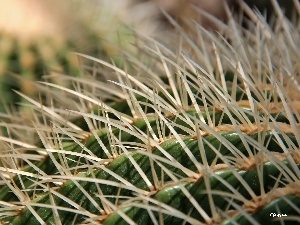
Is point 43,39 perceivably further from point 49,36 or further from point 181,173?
point 181,173

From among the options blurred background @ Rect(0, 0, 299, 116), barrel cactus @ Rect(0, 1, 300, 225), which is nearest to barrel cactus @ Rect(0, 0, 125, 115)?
blurred background @ Rect(0, 0, 299, 116)

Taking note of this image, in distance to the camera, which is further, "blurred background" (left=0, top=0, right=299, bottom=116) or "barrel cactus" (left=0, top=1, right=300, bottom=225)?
"blurred background" (left=0, top=0, right=299, bottom=116)

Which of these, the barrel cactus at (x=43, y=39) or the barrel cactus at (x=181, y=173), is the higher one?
the barrel cactus at (x=43, y=39)

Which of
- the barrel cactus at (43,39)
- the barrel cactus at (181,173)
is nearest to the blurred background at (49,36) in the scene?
the barrel cactus at (43,39)

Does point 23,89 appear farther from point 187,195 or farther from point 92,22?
point 187,195

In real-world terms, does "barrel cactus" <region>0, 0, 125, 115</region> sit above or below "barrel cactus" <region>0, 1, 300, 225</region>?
above

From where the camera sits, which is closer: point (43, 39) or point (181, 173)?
point (181, 173)

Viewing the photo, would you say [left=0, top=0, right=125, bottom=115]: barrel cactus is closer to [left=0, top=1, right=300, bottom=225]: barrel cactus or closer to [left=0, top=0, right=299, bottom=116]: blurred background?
[left=0, top=0, right=299, bottom=116]: blurred background

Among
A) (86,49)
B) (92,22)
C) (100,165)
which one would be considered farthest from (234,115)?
(92,22)

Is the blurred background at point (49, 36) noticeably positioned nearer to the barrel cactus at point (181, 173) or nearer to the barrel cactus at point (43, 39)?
the barrel cactus at point (43, 39)

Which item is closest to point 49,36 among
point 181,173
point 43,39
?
point 43,39

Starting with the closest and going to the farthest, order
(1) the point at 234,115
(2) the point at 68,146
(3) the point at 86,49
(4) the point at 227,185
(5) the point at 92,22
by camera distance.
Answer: (4) the point at 227,185 < (1) the point at 234,115 < (2) the point at 68,146 < (3) the point at 86,49 < (5) the point at 92,22
